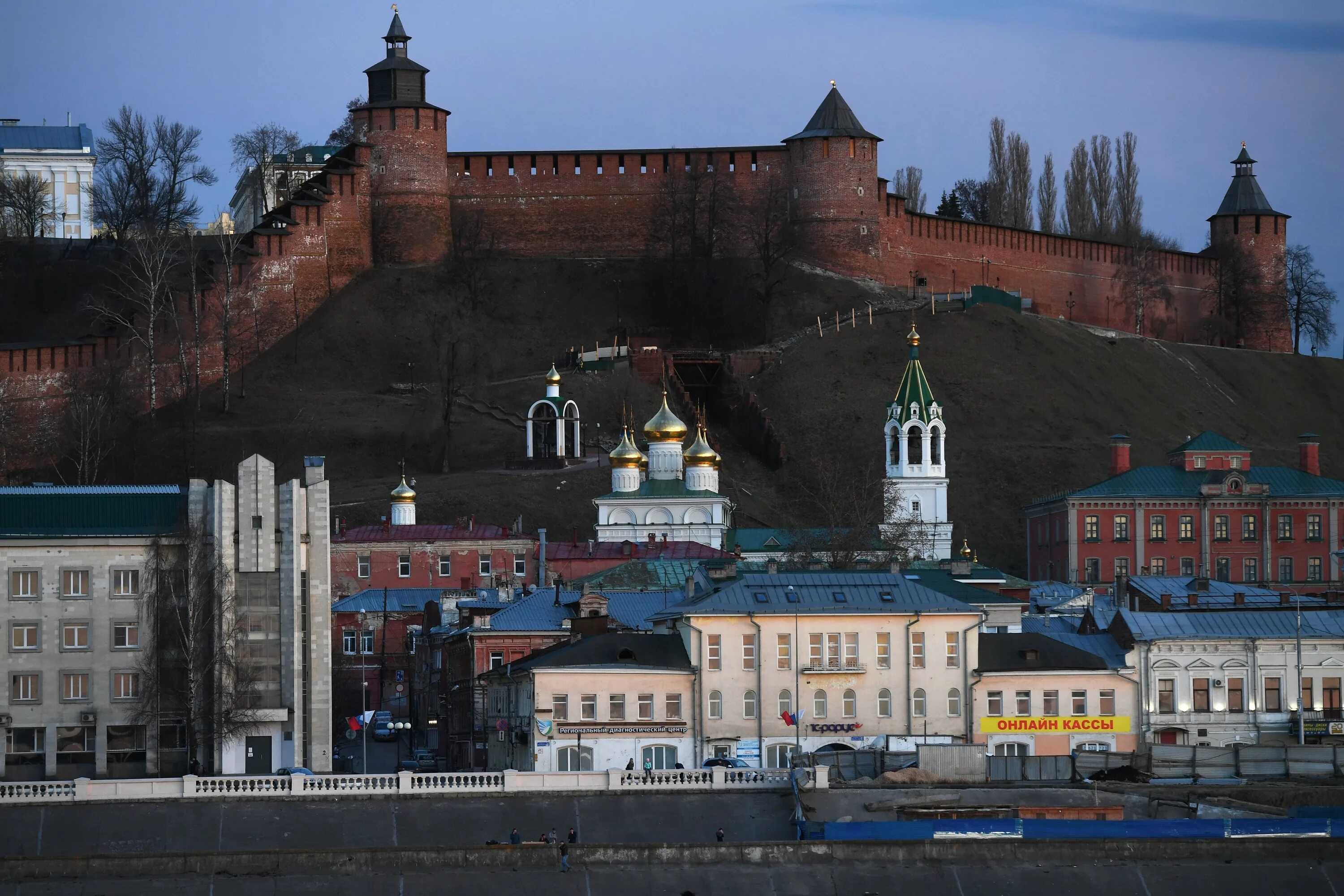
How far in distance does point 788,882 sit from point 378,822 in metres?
7.43

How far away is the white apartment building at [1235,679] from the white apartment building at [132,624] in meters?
16.9

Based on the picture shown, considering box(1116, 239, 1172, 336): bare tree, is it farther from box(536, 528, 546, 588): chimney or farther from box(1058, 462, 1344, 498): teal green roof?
box(536, 528, 546, 588): chimney

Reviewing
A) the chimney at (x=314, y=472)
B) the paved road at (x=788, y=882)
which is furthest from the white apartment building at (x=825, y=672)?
the paved road at (x=788, y=882)

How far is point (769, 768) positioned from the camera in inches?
2106

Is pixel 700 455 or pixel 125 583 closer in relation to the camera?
pixel 125 583

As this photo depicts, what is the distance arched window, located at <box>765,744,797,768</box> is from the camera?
56.3 m

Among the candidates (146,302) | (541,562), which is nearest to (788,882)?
(541,562)

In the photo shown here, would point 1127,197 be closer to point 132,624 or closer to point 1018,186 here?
point 1018,186

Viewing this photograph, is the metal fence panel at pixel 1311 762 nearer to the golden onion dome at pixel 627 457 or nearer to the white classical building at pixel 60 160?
the golden onion dome at pixel 627 457

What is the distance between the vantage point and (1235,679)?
60.8m

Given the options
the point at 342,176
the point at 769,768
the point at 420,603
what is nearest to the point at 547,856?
the point at 769,768

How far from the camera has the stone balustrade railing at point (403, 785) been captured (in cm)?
4934

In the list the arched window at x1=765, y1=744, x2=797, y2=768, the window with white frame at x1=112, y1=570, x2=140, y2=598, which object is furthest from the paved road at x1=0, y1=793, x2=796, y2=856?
the window with white frame at x1=112, y1=570, x2=140, y2=598

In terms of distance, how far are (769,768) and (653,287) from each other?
69.0 m
